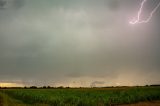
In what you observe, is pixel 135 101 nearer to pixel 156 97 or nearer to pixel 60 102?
pixel 156 97

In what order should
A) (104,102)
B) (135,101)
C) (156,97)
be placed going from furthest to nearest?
(156,97)
(135,101)
(104,102)

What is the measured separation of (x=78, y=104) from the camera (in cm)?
3016

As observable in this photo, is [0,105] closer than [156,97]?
Yes

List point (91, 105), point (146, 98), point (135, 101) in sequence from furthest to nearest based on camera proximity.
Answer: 1. point (146, 98)
2. point (135, 101)
3. point (91, 105)

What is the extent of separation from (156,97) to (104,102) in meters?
15.3

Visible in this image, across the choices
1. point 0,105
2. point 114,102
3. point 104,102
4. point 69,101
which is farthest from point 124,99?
point 0,105

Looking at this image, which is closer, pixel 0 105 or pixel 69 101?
pixel 0 105

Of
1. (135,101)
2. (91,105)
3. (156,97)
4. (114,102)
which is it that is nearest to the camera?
(91,105)

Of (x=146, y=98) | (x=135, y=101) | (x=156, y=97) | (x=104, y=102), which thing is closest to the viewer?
(x=104, y=102)

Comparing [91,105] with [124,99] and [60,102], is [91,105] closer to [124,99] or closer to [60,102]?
[60,102]

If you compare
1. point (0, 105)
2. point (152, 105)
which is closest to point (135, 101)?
point (152, 105)

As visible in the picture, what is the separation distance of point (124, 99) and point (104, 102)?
4832mm

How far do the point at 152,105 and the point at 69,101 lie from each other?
9.22 metres

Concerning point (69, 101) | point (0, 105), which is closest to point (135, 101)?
point (69, 101)
